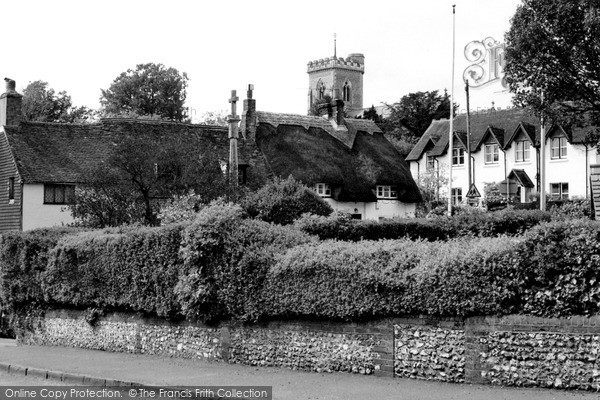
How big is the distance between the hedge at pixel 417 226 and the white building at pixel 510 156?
95.0ft

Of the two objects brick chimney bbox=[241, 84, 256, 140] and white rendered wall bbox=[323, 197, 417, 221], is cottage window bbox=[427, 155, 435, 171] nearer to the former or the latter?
white rendered wall bbox=[323, 197, 417, 221]

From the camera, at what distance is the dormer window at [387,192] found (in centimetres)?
5953

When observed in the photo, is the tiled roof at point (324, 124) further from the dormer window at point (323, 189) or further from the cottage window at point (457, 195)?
the cottage window at point (457, 195)

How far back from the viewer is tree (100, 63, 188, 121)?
268 feet

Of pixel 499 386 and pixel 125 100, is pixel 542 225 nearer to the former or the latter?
pixel 499 386

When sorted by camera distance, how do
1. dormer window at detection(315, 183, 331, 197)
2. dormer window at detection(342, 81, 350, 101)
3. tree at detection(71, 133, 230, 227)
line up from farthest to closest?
dormer window at detection(342, 81, 350, 101), dormer window at detection(315, 183, 331, 197), tree at detection(71, 133, 230, 227)

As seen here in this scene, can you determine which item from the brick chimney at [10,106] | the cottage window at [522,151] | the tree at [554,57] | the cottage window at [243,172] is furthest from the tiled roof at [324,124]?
the tree at [554,57]

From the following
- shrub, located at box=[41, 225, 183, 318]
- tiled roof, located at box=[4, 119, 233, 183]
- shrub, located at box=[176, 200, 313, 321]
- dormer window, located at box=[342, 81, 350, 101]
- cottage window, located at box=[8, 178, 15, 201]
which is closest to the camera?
shrub, located at box=[176, 200, 313, 321]

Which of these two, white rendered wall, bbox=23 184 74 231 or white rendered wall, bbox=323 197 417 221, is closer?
white rendered wall, bbox=23 184 74 231

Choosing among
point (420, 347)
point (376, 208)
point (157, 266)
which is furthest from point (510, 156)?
point (420, 347)

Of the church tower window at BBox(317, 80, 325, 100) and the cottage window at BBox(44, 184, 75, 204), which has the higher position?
the church tower window at BBox(317, 80, 325, 100)

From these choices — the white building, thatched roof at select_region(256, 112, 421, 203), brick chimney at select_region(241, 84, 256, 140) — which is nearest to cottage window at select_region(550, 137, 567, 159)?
the white building

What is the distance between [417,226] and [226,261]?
37.3ft

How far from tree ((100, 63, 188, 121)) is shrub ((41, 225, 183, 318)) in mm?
61398
